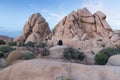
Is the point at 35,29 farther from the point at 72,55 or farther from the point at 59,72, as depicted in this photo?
the point at 59,72

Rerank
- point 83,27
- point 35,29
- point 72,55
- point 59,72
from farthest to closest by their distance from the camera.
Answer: point 83,27 < point 35,29 < point 72,55 < point 59,72

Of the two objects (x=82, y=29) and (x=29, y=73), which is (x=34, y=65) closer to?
(x=29, y=73)

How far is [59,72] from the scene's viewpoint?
10516 mm

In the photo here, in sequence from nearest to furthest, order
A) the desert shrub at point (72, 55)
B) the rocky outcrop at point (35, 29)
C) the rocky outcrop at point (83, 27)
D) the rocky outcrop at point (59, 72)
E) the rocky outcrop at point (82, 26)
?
1. the rocky outcrop at point (59, 72)
2. the desert shrub at point (72, 55)
3. the rocky outcrop at point (83, 27)
4. the rocky outcrop at point (82, 26)
5. the rocky outcrop at point (35, 29)

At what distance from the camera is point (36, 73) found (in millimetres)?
10555

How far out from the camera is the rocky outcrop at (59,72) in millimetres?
10375

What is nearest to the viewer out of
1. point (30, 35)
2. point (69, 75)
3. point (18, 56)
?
point (69, 75)

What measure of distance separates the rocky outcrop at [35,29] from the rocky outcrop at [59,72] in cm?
4829

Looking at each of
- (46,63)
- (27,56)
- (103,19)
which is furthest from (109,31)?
(46,63)

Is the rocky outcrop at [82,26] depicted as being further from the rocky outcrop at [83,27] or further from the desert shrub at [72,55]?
the desert shrub at [72,55]

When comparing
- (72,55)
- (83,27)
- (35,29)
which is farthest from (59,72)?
(83,27)

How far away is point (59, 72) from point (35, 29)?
50.9 m

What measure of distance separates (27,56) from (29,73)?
7.70 m

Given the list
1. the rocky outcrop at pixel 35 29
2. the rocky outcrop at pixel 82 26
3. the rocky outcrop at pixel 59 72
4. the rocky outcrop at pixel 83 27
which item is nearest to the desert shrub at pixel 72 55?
the rocky outcrop at pixel 59 72
